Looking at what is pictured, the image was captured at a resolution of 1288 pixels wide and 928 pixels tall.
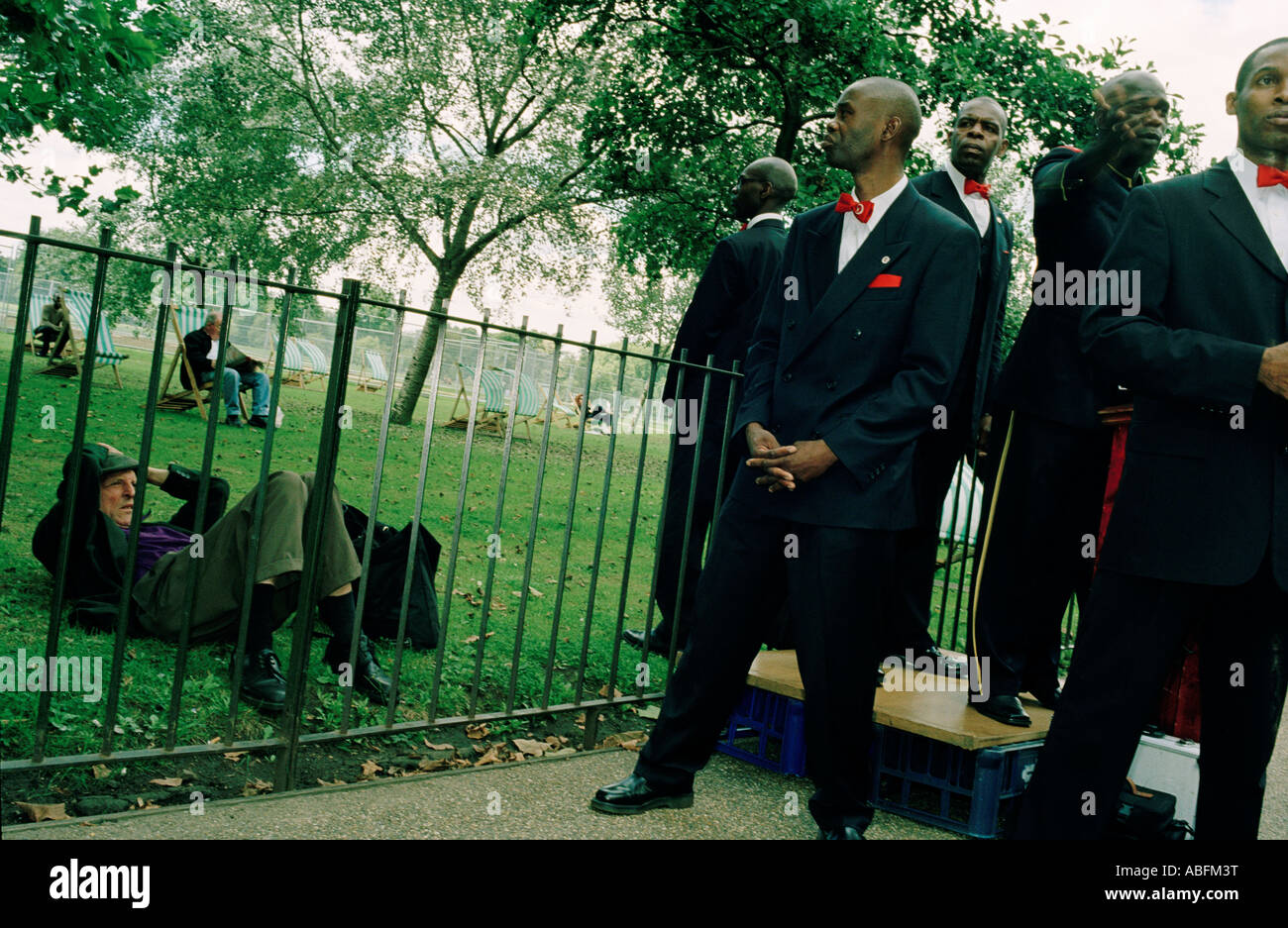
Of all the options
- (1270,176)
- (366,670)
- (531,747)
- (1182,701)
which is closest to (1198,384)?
(1270,176)

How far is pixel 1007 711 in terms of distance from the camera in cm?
380

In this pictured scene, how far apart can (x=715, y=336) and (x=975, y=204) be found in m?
1.62

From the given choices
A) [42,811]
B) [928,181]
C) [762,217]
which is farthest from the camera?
[762,217]

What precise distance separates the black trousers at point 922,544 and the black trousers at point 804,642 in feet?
1.40

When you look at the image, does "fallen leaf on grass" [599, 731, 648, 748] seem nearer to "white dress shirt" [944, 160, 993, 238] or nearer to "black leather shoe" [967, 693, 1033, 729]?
"black leather shoe" [967, 693, 1033, 729]

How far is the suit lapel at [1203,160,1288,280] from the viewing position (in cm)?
253

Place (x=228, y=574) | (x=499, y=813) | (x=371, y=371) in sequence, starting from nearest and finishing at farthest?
1. (x=499, y=813)
2. (x=228, y=574)
3. (x=371, y=371)

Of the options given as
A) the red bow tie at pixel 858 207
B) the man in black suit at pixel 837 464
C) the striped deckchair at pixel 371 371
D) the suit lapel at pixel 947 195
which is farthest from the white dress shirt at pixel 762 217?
the striped deckchair at pixel 371 371

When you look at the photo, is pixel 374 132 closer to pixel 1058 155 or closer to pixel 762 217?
pixel 762 217

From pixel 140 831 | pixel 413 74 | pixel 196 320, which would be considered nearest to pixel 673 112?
pixel 196 320

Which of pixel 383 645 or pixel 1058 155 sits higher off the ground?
pixel 1058 155

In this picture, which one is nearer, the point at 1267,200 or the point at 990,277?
the point at 1267,200

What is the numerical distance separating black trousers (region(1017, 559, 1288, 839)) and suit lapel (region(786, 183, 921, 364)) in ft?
3.86
